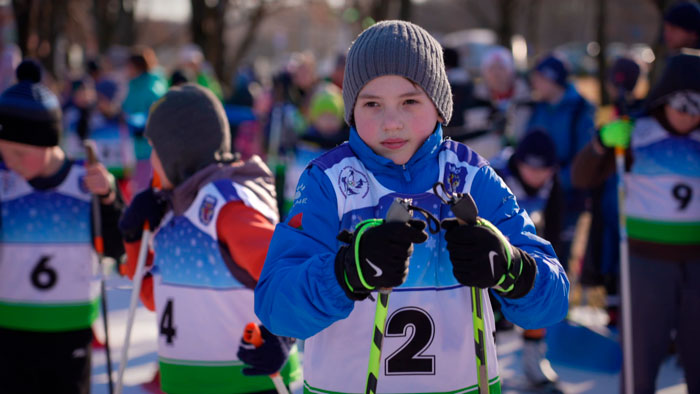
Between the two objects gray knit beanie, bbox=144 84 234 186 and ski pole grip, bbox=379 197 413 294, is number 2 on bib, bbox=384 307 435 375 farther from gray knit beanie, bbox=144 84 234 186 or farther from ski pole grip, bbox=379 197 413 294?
gray knit beanie, bbox=144 84 234 186

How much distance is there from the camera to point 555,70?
261 inches

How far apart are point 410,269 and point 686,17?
396cm

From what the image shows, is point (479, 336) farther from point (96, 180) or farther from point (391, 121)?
point (96, 180)

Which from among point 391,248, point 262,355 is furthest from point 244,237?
point 391,248

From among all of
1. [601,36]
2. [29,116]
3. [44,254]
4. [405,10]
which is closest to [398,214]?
[44,254]

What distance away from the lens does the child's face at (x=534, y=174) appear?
5062mm

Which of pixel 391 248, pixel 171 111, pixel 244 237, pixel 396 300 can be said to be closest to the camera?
pixel 391 248

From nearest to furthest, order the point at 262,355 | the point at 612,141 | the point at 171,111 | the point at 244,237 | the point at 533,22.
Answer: the point at 262,355 < the point at 244,237 < the point at 171,111 < the point at 612,141 < the point at 533,22

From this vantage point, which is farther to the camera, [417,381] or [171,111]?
[171,111]

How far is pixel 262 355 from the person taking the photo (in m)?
2.60

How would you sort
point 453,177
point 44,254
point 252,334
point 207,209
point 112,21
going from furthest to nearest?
point 112,21
point 44,254
point 207,209
point 252,334
point 453,177

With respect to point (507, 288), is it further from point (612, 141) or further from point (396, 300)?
point (612, 141)

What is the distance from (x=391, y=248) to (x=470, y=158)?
595 millimetres

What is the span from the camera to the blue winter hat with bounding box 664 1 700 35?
201 inches
